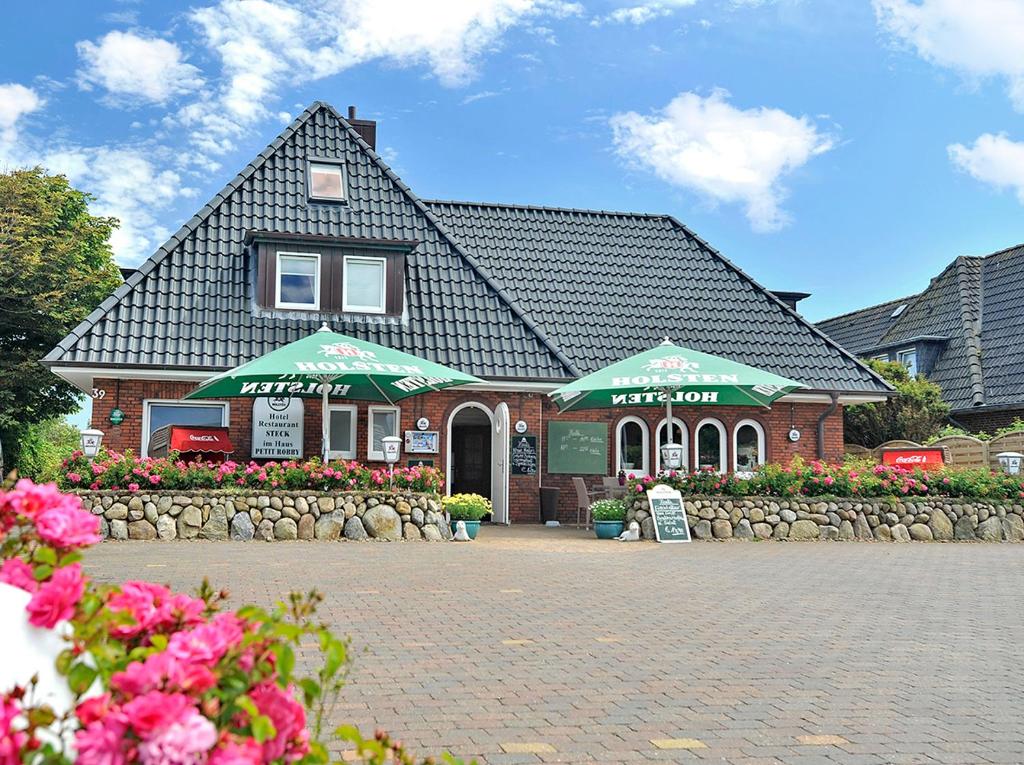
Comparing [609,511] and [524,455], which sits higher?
[524,455]

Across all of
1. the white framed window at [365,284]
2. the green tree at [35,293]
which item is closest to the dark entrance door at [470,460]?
the white framed window at [365,284]

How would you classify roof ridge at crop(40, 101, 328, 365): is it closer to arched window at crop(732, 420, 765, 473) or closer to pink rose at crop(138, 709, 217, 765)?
arched window at crop(732, 420, 765, 473)

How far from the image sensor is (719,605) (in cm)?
964

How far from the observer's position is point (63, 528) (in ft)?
8.02

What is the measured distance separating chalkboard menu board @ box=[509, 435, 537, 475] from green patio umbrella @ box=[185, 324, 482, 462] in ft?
12.1

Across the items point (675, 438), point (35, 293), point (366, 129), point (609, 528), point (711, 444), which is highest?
point (366, 129)

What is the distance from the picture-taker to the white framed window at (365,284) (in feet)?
67.5

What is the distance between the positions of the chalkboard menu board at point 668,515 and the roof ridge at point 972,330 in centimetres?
1783

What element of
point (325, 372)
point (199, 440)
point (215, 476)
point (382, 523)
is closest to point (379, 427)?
point (199, 440)

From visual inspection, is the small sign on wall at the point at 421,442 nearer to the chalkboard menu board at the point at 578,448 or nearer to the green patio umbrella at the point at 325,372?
the green patio umbrella at the point at 325,372

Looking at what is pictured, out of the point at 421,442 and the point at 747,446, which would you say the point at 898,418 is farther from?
the point at 421,442

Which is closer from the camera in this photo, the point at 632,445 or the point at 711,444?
the point at 632,445

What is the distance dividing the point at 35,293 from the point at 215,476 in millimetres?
19211

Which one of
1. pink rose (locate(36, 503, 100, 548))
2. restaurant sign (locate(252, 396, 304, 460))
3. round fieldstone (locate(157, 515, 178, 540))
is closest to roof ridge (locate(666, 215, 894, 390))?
restaurant sign (locate(252, 396, 304, 460))
